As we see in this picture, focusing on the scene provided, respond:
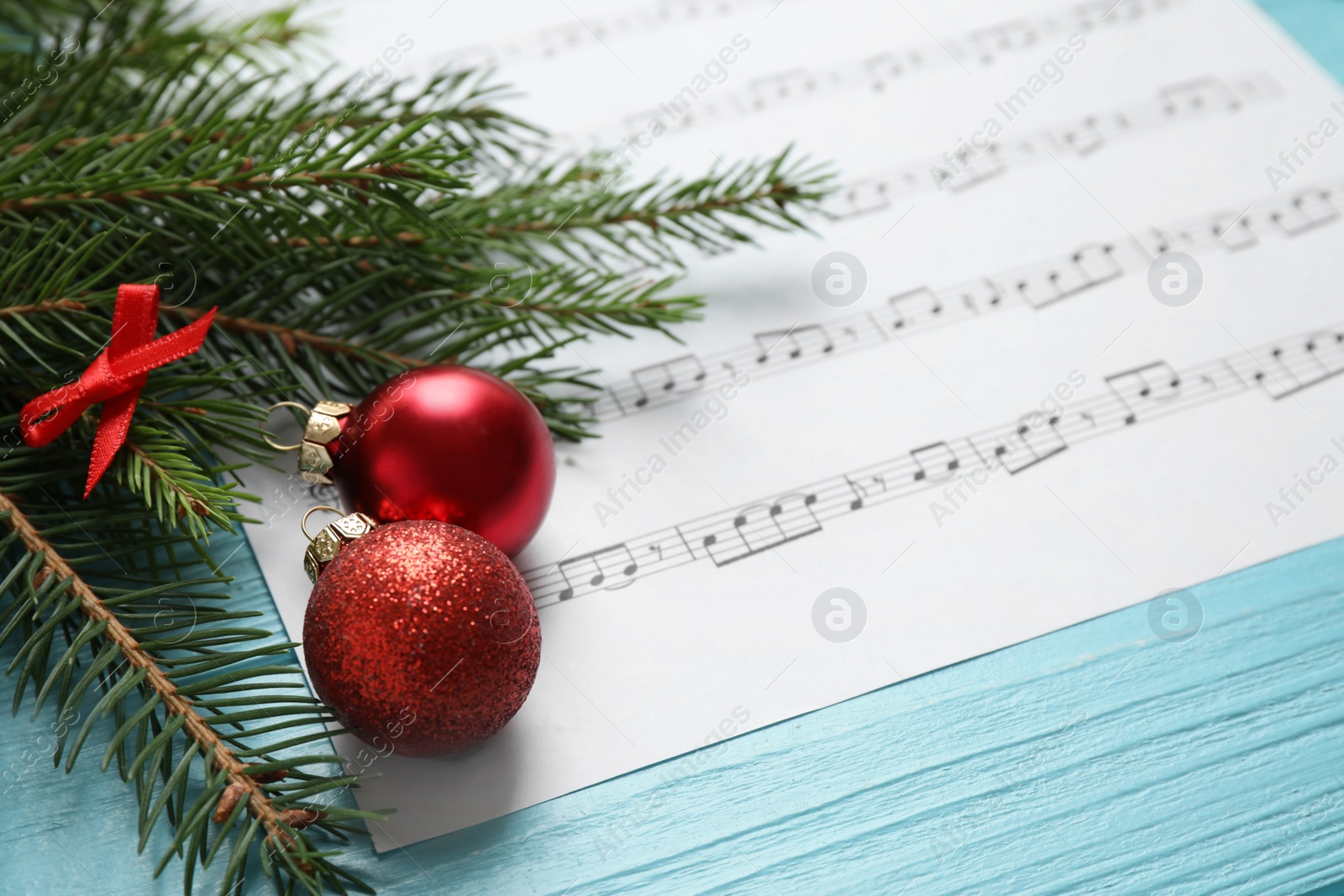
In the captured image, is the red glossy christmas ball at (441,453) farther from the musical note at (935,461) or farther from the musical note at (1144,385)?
the musical note at (1144,385)

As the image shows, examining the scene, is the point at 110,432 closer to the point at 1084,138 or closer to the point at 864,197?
the point at 864,197

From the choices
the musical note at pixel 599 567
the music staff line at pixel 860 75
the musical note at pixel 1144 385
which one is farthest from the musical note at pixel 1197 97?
the musical note at pixel 599 567

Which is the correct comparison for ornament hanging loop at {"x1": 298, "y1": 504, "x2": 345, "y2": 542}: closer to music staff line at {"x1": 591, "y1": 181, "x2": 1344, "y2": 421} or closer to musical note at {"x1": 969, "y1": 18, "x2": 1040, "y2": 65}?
music staff line at {"x1": 591, "y1": 181, "x2": 1344, "y2": 421}

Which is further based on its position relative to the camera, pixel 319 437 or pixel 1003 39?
pixel 1003 39

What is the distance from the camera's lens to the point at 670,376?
0.76 meters

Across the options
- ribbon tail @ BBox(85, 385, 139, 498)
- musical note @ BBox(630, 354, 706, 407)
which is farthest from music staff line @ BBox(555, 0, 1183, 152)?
ribbon tail @ BBox(85, 385, 139, 498)

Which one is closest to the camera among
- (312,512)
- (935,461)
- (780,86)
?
(312,512)

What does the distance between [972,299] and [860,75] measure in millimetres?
290

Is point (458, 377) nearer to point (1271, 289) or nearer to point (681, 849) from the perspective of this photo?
point (681, 849)

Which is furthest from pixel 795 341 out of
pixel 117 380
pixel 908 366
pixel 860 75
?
pixel 117 380

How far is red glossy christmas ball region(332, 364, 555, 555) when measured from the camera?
563mm

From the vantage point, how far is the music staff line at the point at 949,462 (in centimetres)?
66

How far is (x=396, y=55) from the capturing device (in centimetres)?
96

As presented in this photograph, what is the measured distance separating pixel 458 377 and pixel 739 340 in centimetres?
27
